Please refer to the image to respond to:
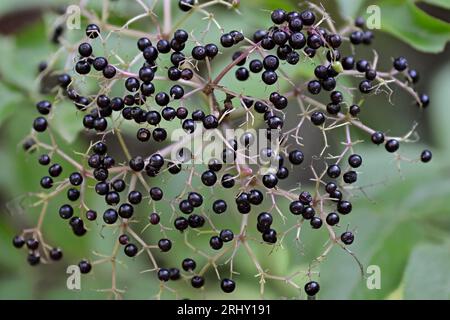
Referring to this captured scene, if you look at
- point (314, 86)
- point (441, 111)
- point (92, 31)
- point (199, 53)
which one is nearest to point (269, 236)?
point (314, 86)

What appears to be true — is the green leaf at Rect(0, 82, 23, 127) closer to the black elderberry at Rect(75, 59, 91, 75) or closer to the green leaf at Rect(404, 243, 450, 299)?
the black elderberry at Rect(75, 59, 91, 75)

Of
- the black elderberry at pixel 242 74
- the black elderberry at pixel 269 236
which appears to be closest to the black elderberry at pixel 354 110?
the black elderberry at pixel 242 74

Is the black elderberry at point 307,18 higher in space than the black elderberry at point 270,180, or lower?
higher

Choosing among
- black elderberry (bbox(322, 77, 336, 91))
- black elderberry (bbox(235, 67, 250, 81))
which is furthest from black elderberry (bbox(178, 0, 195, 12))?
black elderberry (bbox(322, 77, 336, 91))

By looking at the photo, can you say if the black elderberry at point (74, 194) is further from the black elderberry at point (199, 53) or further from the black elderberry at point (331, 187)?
the black elderberry at point (331, 187)

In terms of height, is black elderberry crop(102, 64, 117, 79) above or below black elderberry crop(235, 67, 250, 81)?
below

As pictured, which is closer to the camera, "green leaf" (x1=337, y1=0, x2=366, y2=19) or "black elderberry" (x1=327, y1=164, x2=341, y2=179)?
"black elderberry" (x1=327, y1=164, x2=341, y2=179)
